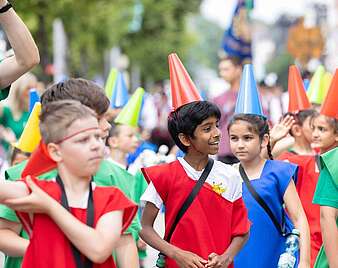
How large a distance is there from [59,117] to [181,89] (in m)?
1.84

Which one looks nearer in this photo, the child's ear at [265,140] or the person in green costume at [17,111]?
the child's ear at [265,140]

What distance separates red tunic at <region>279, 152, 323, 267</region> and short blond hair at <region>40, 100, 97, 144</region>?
131 inches

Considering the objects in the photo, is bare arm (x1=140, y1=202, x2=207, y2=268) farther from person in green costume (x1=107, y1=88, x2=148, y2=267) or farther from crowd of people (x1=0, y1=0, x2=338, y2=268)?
person in green costume (x1=107, y1=88, x2=148, y2=267)

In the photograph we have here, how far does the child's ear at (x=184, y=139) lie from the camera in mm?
5750

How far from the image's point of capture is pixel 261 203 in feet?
20.9

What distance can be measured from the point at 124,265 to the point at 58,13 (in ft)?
70.1

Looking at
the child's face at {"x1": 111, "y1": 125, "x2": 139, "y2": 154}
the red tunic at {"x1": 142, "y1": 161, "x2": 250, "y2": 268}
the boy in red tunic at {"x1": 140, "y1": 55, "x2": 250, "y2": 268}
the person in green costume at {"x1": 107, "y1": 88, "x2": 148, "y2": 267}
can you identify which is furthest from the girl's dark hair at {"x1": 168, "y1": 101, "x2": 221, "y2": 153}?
the child's face at {"x1": 111, "y1": 125, "x2": 139, "y2": 154}

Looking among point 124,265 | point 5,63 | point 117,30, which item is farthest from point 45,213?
point 117,30

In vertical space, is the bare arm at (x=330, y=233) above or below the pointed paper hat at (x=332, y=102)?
below

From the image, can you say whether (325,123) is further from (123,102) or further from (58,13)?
(58,13)

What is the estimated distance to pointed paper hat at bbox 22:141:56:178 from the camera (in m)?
4.21

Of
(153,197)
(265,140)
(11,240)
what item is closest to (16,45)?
(11,240)

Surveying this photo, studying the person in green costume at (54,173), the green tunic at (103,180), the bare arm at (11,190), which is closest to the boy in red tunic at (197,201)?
the green tunic at (103,180)

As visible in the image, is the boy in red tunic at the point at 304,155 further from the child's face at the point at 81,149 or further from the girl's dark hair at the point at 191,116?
the child's face at the point at 81,149
